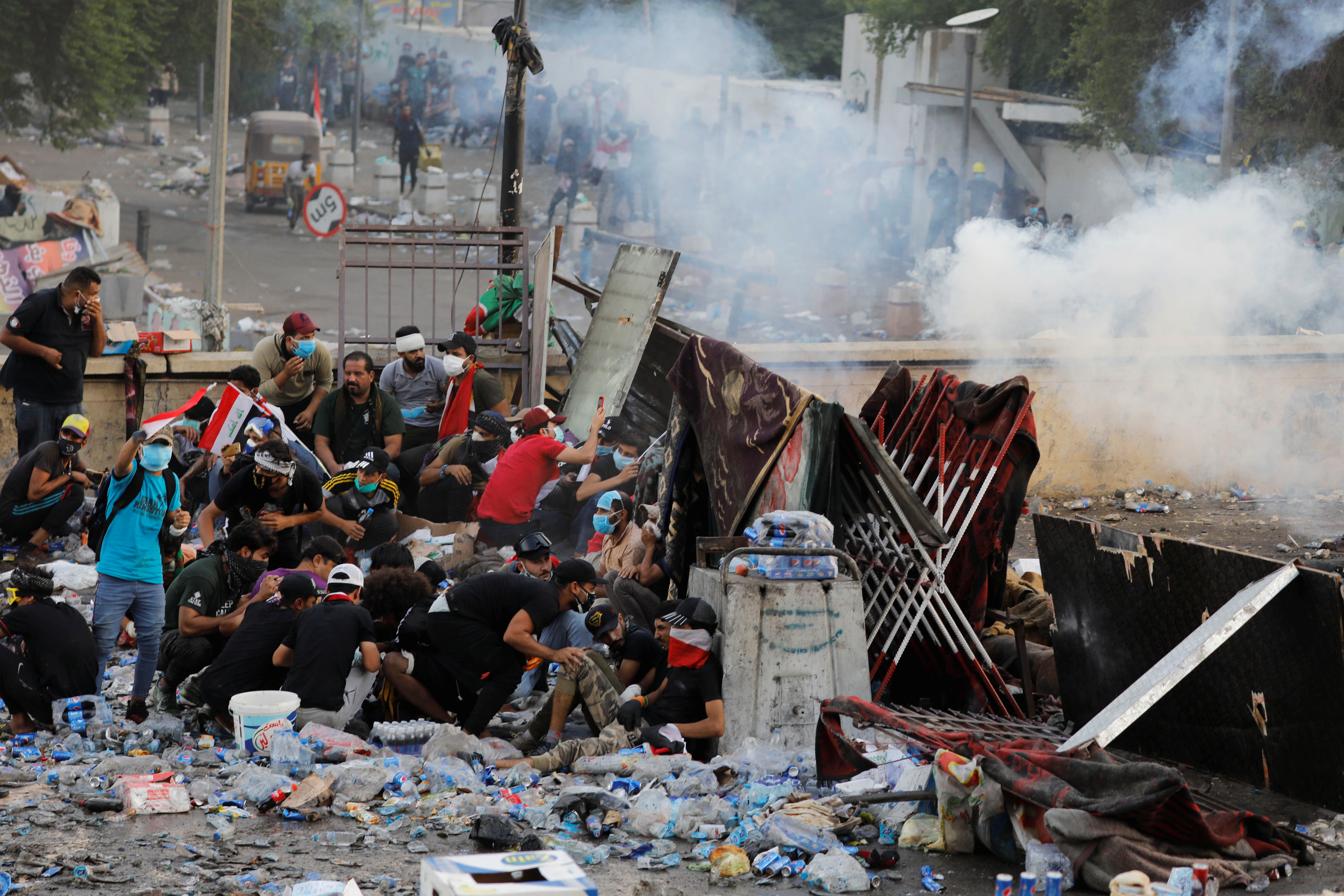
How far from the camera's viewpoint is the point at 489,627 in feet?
22.5

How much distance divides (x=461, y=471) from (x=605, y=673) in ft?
9.97

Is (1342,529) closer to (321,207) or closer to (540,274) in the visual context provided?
(540,274)

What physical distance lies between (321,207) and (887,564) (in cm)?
1210

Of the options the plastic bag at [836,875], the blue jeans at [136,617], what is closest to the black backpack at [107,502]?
the blue jeans at [136,617]

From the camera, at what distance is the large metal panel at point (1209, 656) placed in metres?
5.61

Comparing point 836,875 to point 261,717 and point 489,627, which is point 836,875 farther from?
point 261,717

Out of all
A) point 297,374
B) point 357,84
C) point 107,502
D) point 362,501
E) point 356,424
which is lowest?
point 362,501

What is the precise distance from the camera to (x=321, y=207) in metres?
17.6

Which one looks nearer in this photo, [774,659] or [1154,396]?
[774,659]

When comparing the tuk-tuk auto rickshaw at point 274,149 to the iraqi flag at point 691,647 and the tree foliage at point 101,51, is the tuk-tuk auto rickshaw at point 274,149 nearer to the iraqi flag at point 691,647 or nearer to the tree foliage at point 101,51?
the tree foliage at point 101,51

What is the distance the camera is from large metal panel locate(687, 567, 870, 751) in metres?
6.47

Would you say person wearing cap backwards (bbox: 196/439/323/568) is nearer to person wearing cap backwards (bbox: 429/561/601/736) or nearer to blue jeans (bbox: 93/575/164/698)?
blue jeans (bbox: 93/575/164/698)

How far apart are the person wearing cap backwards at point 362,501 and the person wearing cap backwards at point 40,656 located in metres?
2.22

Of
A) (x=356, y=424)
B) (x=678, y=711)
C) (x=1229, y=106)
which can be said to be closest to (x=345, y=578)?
(x=678, y=711)
